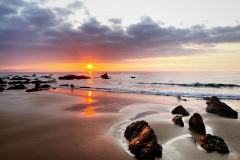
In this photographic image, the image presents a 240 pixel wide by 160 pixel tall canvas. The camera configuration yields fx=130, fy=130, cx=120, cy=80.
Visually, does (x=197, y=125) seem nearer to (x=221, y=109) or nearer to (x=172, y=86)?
(x=221, y=109)

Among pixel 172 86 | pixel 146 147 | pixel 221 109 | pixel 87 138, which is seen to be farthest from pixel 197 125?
pixel 172 86

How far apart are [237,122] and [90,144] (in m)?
9.99

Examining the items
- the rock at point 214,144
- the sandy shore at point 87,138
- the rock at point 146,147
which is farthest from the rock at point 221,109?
the rock at point 146,147

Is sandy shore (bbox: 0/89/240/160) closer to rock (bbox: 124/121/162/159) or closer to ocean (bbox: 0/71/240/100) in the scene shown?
rock (bbox: 124/121/162/159)

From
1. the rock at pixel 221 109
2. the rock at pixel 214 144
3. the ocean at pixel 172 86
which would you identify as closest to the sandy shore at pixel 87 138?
the rock at pixel 214 144

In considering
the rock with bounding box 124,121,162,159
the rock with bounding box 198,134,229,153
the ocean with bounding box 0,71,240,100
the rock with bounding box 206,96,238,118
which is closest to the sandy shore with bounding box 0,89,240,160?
the rock with bounding box 198,134,229,153

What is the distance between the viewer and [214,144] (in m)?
5.39

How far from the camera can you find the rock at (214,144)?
524 cm

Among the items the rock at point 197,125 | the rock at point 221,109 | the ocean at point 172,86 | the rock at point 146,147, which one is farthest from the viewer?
the ocean at point 172,86

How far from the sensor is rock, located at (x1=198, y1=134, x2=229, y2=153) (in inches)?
206

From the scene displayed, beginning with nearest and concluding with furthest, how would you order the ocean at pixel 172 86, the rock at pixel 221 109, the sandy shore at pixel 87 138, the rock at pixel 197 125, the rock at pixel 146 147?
the rock at pixel 146 147 → the sandy shore at pixel 87 138 → the rock at pixel 197 125 → the rock at pixel 221 109 → the ocean at pixel 172 86

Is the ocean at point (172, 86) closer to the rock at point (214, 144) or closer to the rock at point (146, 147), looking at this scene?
the rock at point (214, 144)

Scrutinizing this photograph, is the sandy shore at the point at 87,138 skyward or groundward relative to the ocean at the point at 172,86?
groundward

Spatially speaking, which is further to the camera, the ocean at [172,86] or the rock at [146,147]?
the ocean at [172,86]
